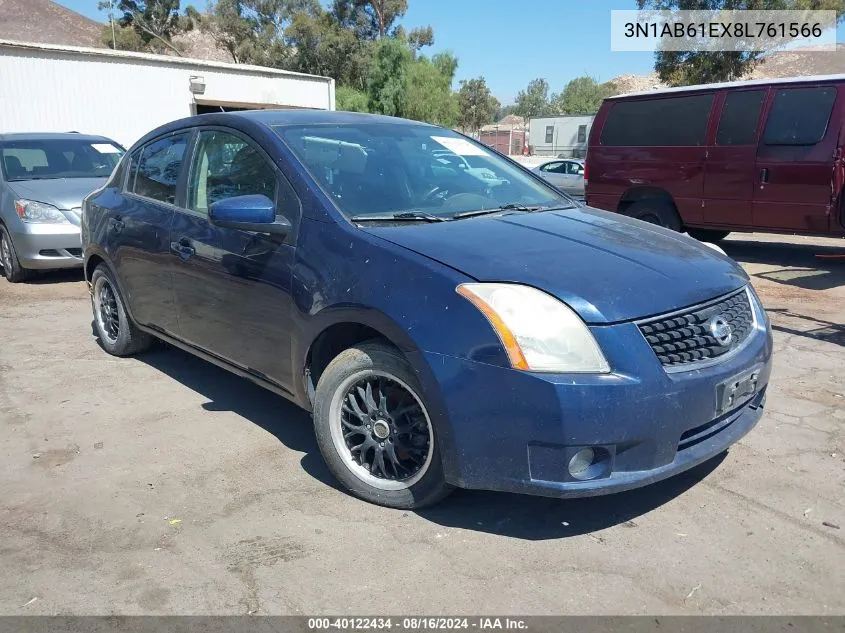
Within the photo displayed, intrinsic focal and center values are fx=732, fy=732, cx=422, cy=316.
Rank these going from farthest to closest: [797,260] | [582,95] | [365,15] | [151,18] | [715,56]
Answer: [582,95] < [151,18] < [365,15] < [715,56] < [797,260]

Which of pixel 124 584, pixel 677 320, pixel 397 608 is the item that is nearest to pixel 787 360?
pixel 677 320

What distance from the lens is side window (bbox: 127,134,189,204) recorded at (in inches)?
176

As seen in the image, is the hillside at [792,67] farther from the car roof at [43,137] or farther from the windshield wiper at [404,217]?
the windshield wiper at [404,217]

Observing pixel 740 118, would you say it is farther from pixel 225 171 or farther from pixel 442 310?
pixel 442 310

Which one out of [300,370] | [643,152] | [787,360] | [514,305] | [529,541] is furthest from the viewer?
[643,152]

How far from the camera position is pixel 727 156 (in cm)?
868

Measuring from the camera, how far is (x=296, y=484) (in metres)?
3.50

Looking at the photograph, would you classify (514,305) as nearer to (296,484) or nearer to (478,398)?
(478,398)

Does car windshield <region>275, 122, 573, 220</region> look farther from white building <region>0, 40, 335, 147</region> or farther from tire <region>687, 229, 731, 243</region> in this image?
white building <region>0, 40, 335, 147</region>

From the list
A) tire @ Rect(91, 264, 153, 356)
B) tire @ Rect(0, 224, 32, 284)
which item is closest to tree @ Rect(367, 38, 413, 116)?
tire @ Rect(0, 224, 32, 284)

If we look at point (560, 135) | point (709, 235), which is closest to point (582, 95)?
point (560, 135)

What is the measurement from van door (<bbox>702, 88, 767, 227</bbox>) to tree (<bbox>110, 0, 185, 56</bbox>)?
55570 mm

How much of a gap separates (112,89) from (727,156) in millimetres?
15827

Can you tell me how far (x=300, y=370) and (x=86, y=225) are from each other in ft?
9.78
